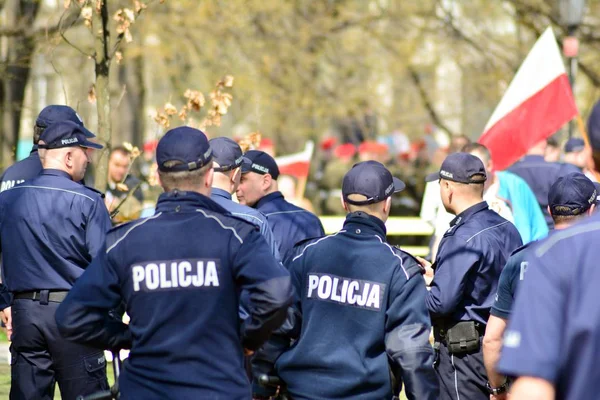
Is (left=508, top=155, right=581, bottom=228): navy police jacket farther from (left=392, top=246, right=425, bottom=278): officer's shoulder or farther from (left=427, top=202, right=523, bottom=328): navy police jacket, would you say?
(left=392, top=246, right=425, bottom=278): officer's shoulder

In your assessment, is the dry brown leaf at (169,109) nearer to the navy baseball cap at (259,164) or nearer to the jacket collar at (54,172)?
the navy baseball cap at (259,164)

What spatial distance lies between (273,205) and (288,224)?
24 cm

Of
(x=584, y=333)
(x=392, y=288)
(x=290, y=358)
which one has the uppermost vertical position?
(x=584, y=333)

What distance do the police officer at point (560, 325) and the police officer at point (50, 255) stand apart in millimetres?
A: 3793

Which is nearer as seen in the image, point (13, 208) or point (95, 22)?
point (13, 208)

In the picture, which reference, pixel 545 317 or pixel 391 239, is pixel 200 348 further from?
pixel 391 239

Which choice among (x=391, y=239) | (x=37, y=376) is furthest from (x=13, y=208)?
(x=391, y=239)

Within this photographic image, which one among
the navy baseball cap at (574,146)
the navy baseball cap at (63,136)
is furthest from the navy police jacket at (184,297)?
the navy baseball cap at (574,146)

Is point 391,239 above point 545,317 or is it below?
below

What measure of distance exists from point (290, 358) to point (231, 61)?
16.2m

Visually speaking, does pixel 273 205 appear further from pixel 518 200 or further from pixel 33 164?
pixel 518 200

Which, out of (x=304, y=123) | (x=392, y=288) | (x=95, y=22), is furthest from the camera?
(x=304, y=123)

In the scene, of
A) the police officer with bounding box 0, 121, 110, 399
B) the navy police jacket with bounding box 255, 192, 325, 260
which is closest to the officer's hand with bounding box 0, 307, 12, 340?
the police officer with bounding box 0, 121, 110, 399

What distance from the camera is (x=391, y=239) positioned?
50.6 ft
